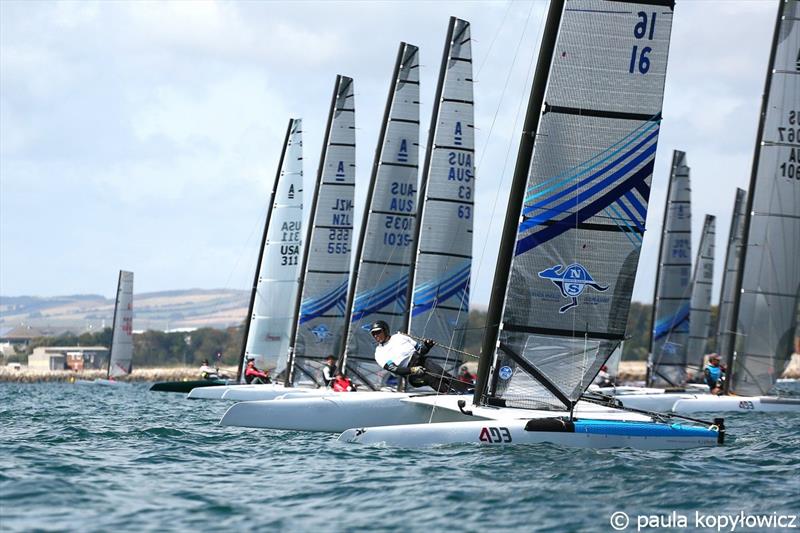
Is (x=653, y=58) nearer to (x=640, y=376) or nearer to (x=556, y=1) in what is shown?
(x=556, y=1)

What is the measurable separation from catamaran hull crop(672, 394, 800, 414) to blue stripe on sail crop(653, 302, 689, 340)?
13509 millimetres

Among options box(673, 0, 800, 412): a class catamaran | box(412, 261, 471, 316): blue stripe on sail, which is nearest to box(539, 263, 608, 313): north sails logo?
box(673, 0, 800, 412): a class catamaran

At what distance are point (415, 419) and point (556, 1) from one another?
5.39 m

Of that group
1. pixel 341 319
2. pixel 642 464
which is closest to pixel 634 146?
pixel 642 464

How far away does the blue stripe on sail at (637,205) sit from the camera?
523 inches

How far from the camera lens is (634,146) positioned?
1323 centimetres

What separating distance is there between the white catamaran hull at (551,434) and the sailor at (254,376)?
1779cm

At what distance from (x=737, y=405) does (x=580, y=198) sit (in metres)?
10.5

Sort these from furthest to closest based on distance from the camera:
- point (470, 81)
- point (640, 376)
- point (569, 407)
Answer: point (640, 376) → point (470, 81) → point (569, 407)

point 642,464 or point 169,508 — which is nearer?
point 169,508

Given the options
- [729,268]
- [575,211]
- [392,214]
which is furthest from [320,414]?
[729,268]

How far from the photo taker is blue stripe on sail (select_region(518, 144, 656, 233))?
518 inches

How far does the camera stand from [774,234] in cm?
2289

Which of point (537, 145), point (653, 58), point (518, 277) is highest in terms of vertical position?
point (653, 58)
